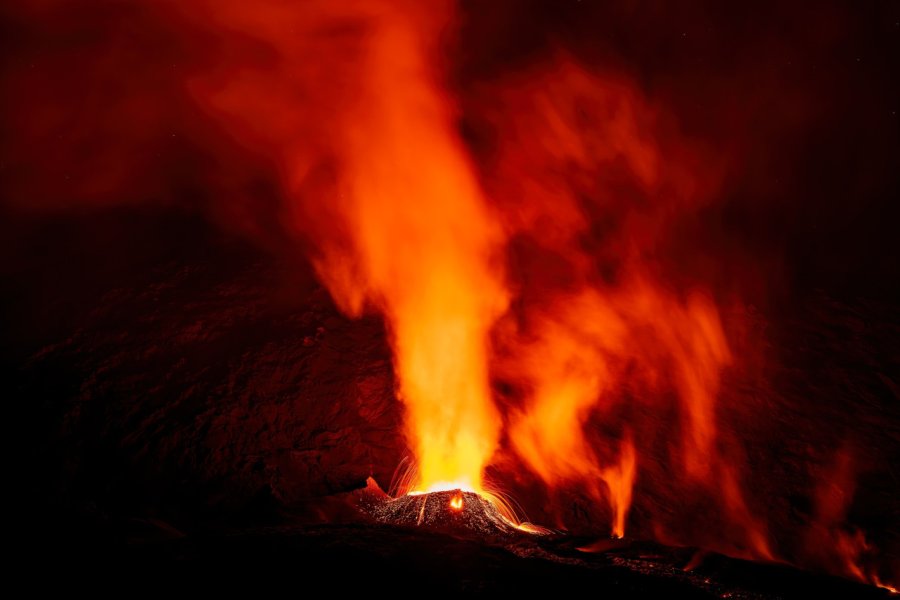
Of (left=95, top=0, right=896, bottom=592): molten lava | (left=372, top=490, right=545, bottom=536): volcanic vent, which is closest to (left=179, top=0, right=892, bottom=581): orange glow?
(left=95, top=0, right=896, bottom=592): molten lava

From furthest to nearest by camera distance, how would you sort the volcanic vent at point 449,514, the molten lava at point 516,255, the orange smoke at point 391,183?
the orange smoke at point 391,183, the molten lava at point 516,255, the volcanic vent at point 449,514

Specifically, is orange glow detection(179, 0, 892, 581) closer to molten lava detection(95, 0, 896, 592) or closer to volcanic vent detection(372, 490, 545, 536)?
molten lava detection(95, 0, 896, 592)

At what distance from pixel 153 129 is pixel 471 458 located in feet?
31.5

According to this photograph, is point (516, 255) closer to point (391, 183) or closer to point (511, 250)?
point (511, 250)

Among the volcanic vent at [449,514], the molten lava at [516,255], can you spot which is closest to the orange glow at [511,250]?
the molten lava at [516,255]

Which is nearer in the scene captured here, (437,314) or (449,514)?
(449,514)

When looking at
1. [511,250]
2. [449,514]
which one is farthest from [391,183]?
[449,514]

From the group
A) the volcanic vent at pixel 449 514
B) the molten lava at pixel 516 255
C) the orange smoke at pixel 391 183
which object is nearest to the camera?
the volcanic vent at pixel 449 514

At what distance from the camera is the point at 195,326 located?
31.0 ft

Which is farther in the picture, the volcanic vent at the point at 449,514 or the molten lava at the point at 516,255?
the molten lava at the point at 516,255

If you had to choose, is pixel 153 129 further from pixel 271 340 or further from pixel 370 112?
pixel 271 340

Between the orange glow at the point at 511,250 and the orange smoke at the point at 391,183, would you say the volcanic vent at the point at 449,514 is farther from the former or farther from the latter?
the orange smoke at the point at 391,183

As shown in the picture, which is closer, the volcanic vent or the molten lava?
the volcanic vent

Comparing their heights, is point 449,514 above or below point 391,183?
below
